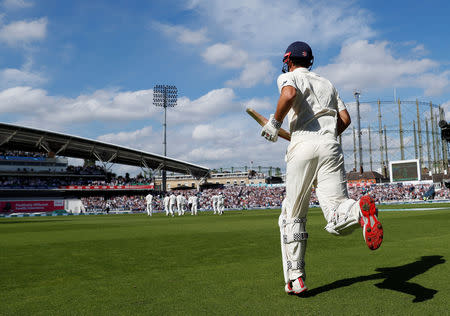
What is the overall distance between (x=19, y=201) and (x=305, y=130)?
61922mm

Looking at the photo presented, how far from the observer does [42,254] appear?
24.7 ft

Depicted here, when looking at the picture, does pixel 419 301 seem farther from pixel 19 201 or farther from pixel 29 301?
pixel 19 201

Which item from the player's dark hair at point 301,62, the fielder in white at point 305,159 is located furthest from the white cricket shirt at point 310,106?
the player's dark hair at point 301,62

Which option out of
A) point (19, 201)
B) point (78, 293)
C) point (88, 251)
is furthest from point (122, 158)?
point (78, 293)

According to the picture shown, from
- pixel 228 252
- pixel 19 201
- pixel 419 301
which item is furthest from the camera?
pixel 19 201

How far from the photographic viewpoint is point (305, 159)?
11.5 feet

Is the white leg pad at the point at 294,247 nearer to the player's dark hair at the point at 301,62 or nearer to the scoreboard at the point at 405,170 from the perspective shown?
the player's dark hair at the point at 301,62

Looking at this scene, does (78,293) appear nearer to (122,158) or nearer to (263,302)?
(263,302)

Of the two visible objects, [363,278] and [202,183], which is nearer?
[363,278]

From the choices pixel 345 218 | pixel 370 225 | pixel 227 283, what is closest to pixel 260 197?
pixel 227 283

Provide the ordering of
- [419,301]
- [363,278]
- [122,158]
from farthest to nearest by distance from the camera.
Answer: [122,158]
[363,278]
[419,301]

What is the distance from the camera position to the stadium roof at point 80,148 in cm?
5319

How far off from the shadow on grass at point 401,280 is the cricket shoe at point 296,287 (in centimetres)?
11

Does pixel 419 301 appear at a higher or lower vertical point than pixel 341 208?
lower
